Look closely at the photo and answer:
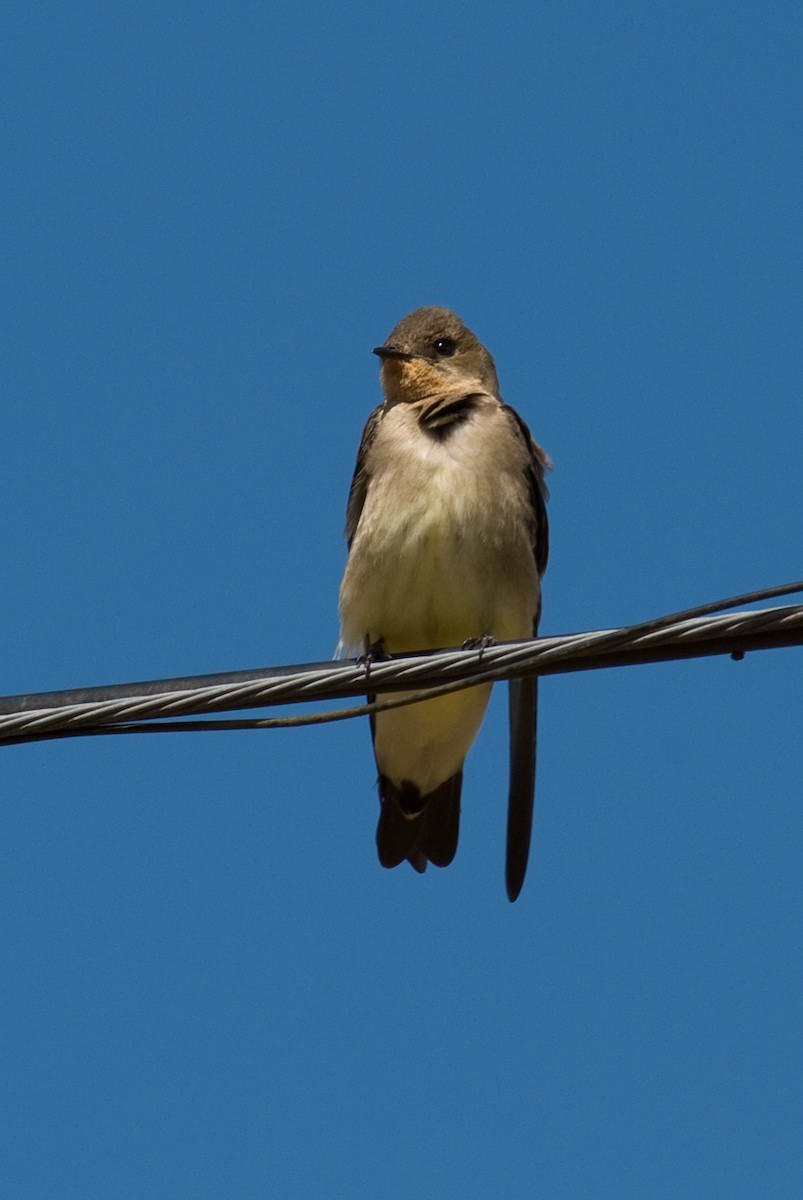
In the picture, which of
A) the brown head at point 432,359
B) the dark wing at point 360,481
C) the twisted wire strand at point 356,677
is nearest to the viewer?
the twisted wire strand at point 356,677

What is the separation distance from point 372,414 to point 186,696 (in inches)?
162

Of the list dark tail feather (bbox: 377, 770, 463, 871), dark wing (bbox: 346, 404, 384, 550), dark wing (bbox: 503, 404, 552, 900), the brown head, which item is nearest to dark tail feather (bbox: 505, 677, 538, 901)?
dark wing (bbox: 503, 404, 552, 900)

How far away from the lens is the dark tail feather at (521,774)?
755cm

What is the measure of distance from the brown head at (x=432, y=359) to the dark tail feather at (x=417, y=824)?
1.87 meters

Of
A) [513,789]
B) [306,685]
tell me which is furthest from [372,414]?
[306,685]

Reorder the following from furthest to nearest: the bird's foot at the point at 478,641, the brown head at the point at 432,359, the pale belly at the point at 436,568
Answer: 1. the brown head at the point at 432,359
2. the pale belly at the point at 436,568
3. the bird's foot at the point at 478,641

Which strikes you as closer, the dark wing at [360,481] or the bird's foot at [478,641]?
the bird's foot at [478,641]

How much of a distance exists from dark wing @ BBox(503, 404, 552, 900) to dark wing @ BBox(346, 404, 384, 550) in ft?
2.09

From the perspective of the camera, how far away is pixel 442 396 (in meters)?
8.14

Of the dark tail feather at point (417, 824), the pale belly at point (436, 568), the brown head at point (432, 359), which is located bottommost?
the dark tail feather at point (417, 824)

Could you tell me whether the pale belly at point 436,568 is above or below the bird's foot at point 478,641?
above

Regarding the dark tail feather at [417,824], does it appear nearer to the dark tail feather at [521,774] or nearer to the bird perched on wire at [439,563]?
the bird perched on wire at [439,563]

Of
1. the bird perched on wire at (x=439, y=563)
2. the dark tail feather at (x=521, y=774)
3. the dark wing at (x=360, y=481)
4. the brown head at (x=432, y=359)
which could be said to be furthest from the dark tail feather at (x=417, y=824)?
the brown head at (x=432, y=359)

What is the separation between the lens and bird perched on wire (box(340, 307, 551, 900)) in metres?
7.52
